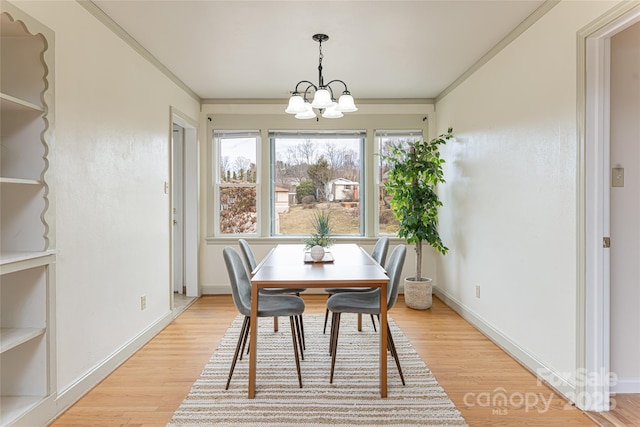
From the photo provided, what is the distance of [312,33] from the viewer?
309cm

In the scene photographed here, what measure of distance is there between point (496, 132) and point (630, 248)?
55.2 inches

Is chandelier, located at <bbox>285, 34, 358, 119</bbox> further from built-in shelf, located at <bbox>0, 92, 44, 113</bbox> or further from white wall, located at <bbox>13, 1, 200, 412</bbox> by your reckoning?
built-in shelf, located at <bbox>0, 92, 44, 113</bbox>

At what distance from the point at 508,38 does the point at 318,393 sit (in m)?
3.02

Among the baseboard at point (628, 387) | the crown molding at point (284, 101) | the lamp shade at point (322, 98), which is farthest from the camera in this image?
the crown molding at point (284, 101)

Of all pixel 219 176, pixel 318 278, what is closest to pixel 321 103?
pixel 318 278

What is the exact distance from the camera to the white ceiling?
8.86ft

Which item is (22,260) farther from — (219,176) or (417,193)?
(417,193)

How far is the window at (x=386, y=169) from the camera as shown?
529 centimetres

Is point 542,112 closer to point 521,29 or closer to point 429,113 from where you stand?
point 521,29

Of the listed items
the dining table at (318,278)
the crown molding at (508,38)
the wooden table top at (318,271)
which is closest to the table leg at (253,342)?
the dining table at (318,278)

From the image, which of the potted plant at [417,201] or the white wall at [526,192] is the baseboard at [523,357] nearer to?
the white wall at [526,192]

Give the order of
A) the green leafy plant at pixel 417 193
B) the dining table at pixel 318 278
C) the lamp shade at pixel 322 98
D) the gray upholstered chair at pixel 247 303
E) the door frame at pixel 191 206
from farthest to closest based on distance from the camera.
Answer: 1. the door frame at pixel 191 206
2. the green leafy plant at pixel 417 193
3. the lamp shade at pixel 322 98
4. the gray upholstered chair at pixel 247 303
5. the dining table at pixel 318 278

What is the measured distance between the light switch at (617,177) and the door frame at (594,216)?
7.6 inches

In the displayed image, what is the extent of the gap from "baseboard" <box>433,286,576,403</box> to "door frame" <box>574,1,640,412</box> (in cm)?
15
